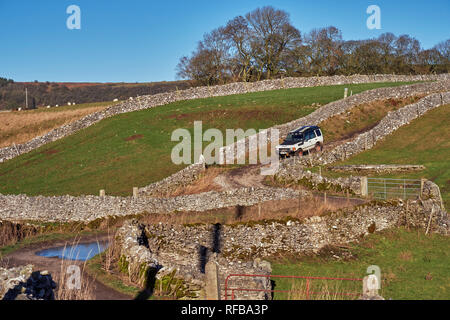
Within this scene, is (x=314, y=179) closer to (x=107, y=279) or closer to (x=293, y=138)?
(x=293, y=138)

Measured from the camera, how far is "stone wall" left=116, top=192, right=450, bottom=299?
16.3m

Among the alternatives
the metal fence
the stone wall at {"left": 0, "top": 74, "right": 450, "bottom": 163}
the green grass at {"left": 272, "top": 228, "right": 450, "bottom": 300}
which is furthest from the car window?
the green grass at {"left": 272, "top": 228, "right": 450, "bottom": 300}

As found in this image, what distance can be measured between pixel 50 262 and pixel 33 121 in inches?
2107

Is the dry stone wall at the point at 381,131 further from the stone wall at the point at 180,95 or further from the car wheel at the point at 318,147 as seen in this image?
the stone wall at the point at 180,95

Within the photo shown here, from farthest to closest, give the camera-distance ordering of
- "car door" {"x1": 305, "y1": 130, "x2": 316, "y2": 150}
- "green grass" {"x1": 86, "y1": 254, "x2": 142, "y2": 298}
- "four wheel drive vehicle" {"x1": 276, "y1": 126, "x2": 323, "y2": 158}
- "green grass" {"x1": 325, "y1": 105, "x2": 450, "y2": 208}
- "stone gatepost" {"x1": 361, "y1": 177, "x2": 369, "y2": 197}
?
"car door" {"x1": 305, "y1": 130, "x2": 316, "y2": 150} < "four wheel drive vehicle" {"x1": 276, "y1": 126, "x2": 323, "y2": 158} < "green grass" {"x1": 325, "y1": 105, "x2": 450, "y2": 208} < "stone gatepost" {"x1": 361, "y1": 177, "x2": 369, "y2": 197} < "green grass" {"x1": 86, "y1": 254, "x2": 142, "y2": 298}

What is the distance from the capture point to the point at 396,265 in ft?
61.0

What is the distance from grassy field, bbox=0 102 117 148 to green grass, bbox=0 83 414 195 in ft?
27.5

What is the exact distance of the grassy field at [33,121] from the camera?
2297 inches

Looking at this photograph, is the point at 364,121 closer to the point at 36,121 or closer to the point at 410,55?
the point at 36,121

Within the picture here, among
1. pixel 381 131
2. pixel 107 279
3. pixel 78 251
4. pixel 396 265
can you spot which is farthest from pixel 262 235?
pixel 381 131

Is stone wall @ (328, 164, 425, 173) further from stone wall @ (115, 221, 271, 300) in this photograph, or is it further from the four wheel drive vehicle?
stone wall @ (115, 221, 271, 300)

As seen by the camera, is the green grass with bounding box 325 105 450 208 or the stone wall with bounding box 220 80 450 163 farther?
the stone wall with bounding box 220 80 450 163

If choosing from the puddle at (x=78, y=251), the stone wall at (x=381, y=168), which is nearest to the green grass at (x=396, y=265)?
the puddle at (x=78, y=251)
